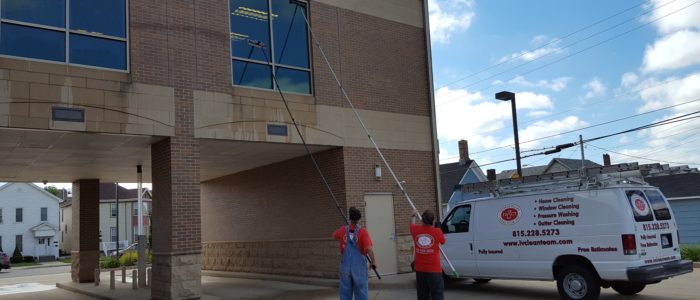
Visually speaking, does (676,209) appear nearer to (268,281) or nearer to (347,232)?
(268,281)

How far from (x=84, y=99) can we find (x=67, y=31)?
4.86 ft

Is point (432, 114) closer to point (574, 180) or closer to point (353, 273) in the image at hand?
point (574, 180)

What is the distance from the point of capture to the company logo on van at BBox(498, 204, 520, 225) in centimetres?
1110

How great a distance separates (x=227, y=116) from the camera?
514 inches

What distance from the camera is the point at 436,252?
8273 millimetres

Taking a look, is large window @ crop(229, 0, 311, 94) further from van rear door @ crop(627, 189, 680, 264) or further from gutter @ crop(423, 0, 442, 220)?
van rear door @ crop(627, 189, 680, 264)

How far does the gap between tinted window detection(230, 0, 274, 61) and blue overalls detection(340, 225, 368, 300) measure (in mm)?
7188

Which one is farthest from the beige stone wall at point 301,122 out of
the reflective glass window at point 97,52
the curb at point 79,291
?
the curb at point 79,291

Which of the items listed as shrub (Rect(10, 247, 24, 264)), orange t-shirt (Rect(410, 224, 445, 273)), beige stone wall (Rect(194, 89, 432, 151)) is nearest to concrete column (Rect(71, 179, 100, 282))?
beige stone wall (Rect(194, 89, 432, 151))

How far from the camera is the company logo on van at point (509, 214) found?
11.1m

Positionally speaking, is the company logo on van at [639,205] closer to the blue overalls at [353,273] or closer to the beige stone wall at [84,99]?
the blue overalls at [353,273]

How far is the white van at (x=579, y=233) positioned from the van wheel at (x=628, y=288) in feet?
0.06

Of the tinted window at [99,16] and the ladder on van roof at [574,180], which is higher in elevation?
the tinted window at [99,16]

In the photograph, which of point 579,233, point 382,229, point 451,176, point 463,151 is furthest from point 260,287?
point 463,151
